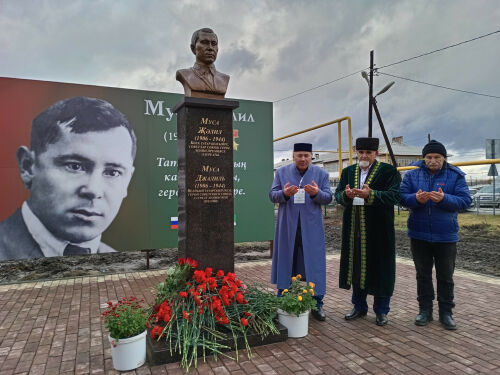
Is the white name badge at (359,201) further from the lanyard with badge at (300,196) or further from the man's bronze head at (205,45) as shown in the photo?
the man's bronze head at (205,45)

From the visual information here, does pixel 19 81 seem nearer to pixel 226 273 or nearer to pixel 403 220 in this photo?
pixel 226 273

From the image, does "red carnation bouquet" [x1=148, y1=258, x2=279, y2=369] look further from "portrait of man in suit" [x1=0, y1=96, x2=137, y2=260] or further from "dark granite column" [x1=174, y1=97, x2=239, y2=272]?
"portrait of man in suit" [x1=0, y1=96, x2=137, y2=260]

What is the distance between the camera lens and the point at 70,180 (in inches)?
228

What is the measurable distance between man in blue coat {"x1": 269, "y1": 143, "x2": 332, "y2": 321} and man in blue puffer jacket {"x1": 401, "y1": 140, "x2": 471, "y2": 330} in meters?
0.86

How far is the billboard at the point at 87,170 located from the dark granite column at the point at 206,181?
9.00ft

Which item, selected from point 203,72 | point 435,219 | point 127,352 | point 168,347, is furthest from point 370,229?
point 127,352

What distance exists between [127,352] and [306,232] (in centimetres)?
199

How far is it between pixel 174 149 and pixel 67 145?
1657 millimetres

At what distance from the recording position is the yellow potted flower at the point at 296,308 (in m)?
3.38

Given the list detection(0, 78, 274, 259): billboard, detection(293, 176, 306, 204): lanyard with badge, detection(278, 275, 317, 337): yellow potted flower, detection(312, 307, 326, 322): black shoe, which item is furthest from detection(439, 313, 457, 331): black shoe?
detection(0, 78, 274, 259): billboard

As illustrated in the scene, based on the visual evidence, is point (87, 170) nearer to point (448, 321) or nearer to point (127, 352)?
point (127, 352)

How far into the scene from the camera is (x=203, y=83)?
3.81 metres

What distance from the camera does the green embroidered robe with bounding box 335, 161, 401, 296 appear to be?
369 cm

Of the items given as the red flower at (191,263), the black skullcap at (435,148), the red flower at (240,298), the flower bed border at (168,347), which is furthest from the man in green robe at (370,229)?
the red flower at (191,263)
